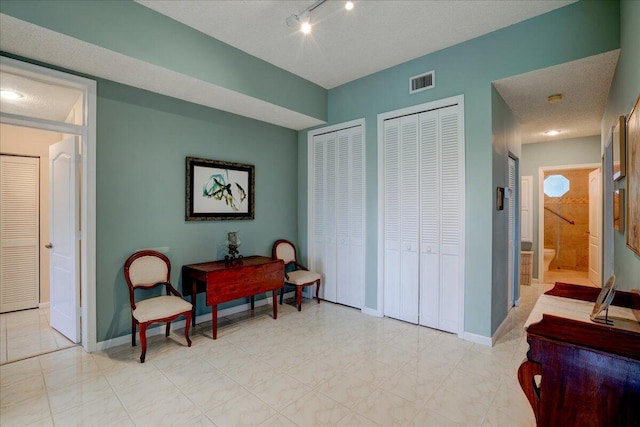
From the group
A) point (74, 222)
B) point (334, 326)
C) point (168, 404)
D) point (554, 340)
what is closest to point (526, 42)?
point (554, 340)

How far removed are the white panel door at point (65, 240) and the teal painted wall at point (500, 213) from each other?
13.0 feet

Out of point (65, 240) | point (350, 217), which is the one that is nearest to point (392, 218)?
point (350, 217)

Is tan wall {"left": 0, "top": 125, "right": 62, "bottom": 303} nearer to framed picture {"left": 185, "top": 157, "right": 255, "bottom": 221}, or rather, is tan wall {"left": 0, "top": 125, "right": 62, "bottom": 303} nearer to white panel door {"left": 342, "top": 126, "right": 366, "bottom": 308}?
framed picture {"left": 185, "top": 157, "right": 255, "bottom": 221}

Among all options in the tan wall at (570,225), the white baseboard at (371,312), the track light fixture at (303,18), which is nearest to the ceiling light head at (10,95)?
the track light fixture at (303,18)

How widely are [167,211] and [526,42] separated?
3822 mm

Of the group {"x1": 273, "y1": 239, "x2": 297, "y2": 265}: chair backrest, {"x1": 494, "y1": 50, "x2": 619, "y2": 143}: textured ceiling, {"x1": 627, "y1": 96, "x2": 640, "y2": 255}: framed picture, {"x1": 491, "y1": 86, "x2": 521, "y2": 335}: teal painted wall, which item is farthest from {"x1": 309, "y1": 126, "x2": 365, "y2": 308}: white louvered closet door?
{"x1": 627, "y1": 96, "x2": 640, "y2": 255}: framed picture

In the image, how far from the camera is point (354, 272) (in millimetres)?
4125

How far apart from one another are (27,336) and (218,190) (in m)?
2.39

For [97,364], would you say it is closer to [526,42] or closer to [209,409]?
[209,409]

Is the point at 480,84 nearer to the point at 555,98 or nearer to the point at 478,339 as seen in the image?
the point at 555,98

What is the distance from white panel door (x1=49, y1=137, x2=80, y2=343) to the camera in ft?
9.52

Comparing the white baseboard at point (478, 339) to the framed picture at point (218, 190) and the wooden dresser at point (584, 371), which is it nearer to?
the wooden dresser at point (584, 371)

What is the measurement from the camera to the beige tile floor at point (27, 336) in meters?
2.81

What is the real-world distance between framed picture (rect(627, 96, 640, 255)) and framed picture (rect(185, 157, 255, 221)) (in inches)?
139
